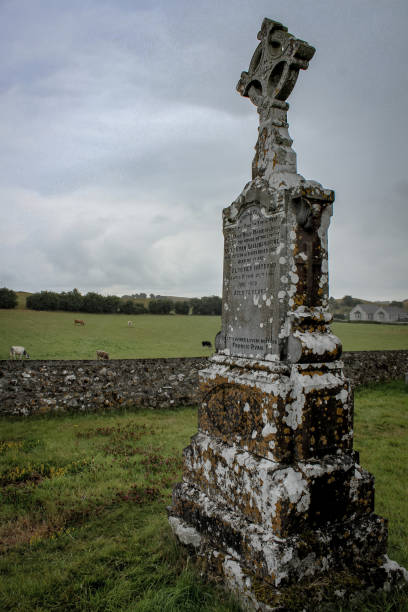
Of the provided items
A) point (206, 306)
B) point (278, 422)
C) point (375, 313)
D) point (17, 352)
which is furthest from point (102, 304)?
point (375, 313)

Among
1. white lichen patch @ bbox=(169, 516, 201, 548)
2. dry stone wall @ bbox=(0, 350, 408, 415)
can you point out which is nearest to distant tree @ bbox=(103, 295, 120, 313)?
dry stone wall @ bbox=(0, 350, 408, 415)

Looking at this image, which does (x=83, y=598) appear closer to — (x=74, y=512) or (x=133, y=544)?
(x=133, y=544)

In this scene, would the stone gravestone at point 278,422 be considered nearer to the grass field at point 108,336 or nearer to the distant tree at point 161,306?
the grass field at point 108,336

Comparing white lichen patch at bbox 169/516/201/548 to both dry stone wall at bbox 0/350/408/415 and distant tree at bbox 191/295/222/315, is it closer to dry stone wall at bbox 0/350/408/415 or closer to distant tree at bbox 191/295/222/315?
dry stone wall at bbox 0/350/408/415

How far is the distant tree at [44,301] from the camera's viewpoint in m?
40.9

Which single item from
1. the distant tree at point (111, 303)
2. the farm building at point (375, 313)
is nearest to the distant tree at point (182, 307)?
the distant tree at point (111, 303)

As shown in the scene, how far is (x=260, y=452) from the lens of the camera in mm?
3877

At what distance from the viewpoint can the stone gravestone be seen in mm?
3537

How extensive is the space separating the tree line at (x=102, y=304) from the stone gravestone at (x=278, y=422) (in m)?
38.1

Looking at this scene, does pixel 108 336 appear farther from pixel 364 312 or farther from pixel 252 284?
pixel 364 312

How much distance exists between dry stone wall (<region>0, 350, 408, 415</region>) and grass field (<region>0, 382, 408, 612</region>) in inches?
20.2

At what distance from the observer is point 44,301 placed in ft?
137

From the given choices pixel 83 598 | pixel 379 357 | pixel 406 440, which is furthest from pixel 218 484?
pixel 379 357

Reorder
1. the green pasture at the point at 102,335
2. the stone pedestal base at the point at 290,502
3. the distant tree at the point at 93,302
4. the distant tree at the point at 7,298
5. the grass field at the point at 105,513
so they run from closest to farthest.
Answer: the stone pedestal base at the point at 290,502 → the grass field at the point at 105,513 → the green pasture at the point at 102,335 → the distant tree at the point at 7,298 → the distant tree at the point at 93,302
